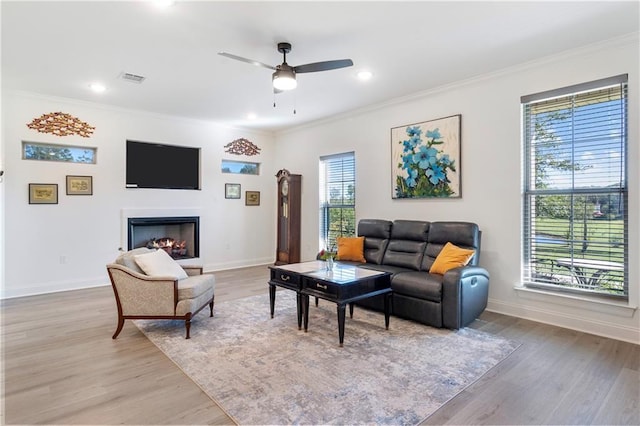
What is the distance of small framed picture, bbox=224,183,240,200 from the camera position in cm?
697

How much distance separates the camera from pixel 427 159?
485 centimetres

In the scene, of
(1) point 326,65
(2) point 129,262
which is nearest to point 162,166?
(2) point 129,262

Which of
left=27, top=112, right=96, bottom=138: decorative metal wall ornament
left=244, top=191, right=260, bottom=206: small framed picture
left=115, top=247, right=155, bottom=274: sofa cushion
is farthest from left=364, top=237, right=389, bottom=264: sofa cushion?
left=27, top=112, right=96, bottom=138: decorative metal wall ornament

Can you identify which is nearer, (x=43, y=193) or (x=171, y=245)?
(x=43, y=193)

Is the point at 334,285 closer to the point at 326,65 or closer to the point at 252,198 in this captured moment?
the point at 326,65

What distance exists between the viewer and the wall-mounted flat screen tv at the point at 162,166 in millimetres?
5863

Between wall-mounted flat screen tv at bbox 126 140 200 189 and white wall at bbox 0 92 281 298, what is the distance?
11 centimetres

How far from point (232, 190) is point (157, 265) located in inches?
142

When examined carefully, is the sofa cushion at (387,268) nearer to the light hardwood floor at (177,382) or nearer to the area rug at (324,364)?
the area rug at (324,364)

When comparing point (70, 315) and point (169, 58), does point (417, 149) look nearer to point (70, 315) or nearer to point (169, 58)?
point (169, 58)

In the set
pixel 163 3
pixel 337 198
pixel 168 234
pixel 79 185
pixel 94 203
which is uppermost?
pixel 163 3

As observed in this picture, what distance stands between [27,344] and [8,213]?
2547mm

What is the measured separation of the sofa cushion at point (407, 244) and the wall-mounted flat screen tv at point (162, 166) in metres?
3.89

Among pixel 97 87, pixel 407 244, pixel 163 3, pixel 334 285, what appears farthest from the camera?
pixel 97 87
